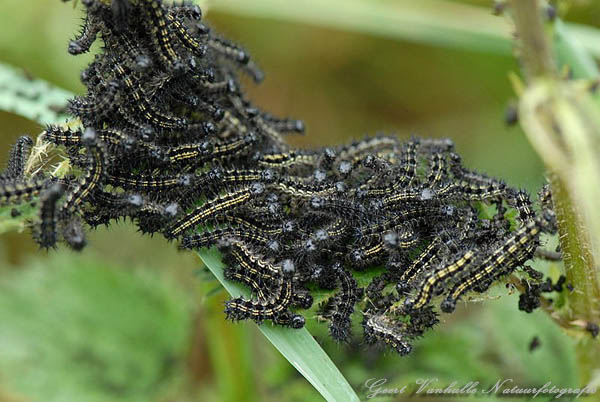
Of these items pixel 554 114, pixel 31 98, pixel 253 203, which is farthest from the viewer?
pixel 31 98

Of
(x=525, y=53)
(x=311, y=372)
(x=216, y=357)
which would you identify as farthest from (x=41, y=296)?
(x=525, y=53)

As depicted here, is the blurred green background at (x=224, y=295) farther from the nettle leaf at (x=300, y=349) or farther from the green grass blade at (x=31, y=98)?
the nettle leaf at (x=300, y=349)

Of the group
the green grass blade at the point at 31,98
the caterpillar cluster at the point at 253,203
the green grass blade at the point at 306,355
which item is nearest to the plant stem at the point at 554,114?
the caterpillar cluster at the point at 253,203

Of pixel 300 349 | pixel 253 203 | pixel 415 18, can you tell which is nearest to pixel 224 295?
pixel 253 203

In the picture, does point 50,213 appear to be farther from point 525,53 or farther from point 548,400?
point 548,400

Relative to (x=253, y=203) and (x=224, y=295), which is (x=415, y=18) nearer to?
(x=224, y=295)
